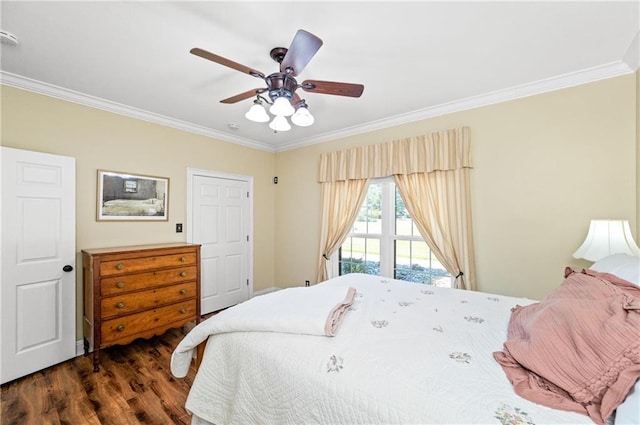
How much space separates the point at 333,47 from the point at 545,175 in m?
2.14

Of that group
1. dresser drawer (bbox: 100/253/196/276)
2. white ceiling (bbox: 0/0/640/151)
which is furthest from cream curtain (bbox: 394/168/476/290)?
dresser drawer (bbox: 100/253/196/276)

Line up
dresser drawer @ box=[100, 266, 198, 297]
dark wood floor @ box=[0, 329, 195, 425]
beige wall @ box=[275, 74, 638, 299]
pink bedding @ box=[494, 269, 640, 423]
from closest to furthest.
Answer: pink bedding @ box=[494, 269, 640, 423] < dark wood floor @ box=[0, 329, 195, 425] < beige wall @ box=[275, 74, 638, 299] < dresser drawer @ box=[100, 266, 198, 297]

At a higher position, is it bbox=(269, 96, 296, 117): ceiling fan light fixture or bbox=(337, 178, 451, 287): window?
bbox=(269, 96, 296, 117): ceiling fan light fixture

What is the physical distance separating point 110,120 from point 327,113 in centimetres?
229

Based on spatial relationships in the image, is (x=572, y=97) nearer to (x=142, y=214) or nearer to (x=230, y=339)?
(x=230, y=339)

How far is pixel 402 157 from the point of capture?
10.5 ft

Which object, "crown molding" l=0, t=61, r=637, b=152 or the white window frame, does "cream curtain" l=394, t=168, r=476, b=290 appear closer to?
the white window frame

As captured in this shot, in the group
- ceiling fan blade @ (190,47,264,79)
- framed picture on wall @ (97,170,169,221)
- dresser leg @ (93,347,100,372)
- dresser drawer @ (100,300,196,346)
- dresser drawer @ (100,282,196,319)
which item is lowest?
dresser leg @ (93,347,100,372)

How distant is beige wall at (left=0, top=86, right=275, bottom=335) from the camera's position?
2441 mm

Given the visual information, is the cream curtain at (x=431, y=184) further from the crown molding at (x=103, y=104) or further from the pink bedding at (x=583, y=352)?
the crown molding at (x=103, y=104)

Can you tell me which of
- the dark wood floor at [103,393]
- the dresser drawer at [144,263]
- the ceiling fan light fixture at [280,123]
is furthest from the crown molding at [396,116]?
the dark wood floor at [103,393]

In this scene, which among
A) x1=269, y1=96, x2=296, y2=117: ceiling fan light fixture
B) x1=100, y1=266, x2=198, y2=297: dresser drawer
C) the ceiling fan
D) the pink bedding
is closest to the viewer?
the pink bedding

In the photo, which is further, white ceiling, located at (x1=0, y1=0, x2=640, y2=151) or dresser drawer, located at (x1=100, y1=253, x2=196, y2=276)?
dresser drawer, located at (x1=100, y1=253, x2=196, y2=276)

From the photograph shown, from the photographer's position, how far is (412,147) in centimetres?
314
